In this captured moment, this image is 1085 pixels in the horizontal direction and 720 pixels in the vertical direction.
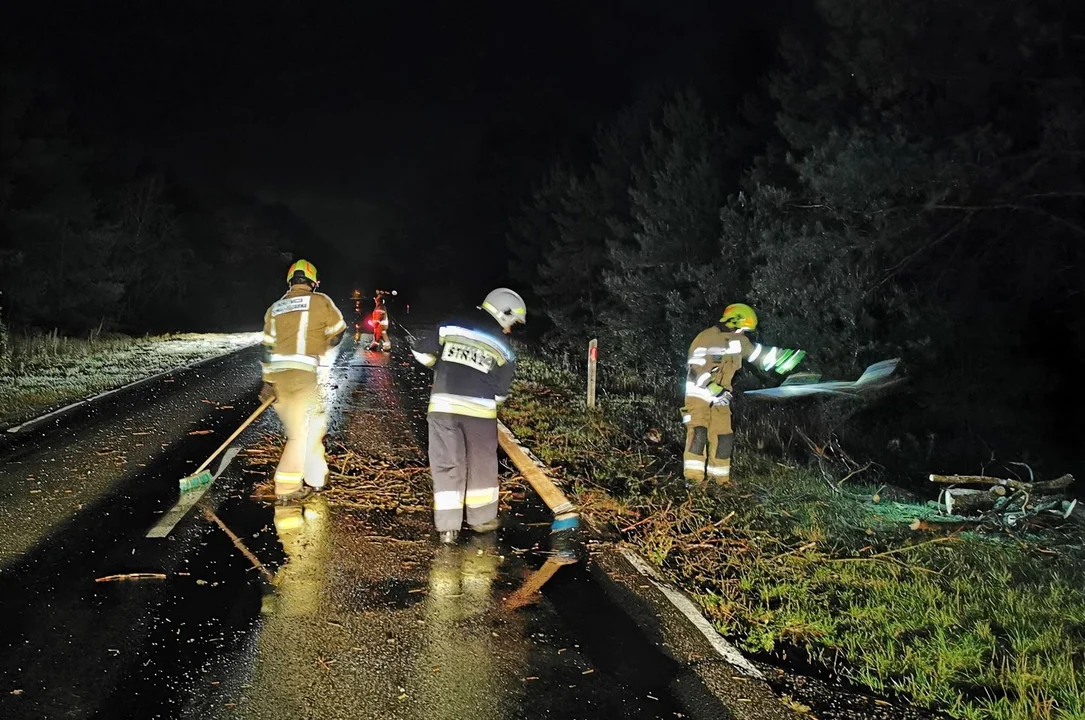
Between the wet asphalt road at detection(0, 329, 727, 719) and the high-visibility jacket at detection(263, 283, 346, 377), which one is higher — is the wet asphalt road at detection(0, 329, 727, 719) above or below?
below

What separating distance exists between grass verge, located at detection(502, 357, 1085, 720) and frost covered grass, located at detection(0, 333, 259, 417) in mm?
8701

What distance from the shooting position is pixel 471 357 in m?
5.86

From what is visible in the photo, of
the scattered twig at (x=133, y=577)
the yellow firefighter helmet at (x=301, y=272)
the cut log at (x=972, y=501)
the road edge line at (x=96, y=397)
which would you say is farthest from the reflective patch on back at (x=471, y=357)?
the road edge line at (x=96, y=397)

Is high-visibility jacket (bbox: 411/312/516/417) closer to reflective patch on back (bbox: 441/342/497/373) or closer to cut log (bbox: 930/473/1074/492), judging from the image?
reflective patch on back (bbox: 441/342/497/373)

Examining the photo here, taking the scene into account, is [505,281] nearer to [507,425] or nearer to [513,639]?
[507,425]

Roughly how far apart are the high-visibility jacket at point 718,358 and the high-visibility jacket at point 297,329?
3.55 meters

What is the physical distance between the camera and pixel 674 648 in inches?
170

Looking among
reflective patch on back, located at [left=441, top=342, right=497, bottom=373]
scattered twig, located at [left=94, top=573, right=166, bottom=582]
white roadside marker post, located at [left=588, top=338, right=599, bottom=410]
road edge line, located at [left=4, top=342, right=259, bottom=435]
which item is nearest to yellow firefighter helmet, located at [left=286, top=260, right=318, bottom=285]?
reflective patch on back, located at [left=441, top=342, right=497, bottom=373]

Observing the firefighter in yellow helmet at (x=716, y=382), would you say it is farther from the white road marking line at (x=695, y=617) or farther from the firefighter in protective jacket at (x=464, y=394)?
the firefighter in protective jacket at (x=464, y=394)

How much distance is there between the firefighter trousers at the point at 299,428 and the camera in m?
6.71

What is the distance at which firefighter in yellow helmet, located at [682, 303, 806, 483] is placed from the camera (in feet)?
25.4

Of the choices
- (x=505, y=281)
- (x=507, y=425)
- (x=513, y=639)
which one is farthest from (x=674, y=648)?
(x=505, y=281)

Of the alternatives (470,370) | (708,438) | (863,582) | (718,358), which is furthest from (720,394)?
(470,370)

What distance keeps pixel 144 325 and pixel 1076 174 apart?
4208 centimetres
